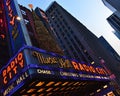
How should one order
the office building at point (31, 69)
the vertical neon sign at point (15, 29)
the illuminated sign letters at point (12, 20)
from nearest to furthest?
the office building at point (31, 69) < the vertical neon sign at point (15, 29) < the illuminated sign letters at point (12, 20)

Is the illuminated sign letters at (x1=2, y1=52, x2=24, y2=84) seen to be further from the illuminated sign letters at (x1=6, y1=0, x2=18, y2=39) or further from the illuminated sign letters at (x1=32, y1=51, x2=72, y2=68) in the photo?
the illuminated sign letters at (x1=6, y1=0, x2=18, y2=39)

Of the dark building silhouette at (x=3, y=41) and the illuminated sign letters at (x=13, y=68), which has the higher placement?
the dark building silhouette at (x=3, y=41)

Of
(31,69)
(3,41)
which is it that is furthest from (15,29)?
(3,41)

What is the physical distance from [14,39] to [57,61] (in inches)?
202

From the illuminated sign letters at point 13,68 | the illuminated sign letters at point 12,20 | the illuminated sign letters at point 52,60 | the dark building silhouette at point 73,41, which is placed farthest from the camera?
the dark building silhouette at point 73,41

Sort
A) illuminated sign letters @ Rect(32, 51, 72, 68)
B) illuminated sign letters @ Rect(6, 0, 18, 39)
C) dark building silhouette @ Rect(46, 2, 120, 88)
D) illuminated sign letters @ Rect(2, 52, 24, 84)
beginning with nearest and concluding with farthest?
illuminated sign letters @ Rect(2, 52, 24, 84) → illuminated sign letters @ Rect(32, 51, 72, 68) → illuminated sign letters @ Rect(6, 0, 18, 39) → dark building silhouette @ Rect(46, 2, 120, 88)

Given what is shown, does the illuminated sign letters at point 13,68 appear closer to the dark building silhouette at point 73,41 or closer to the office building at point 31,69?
the office building at point 31,69

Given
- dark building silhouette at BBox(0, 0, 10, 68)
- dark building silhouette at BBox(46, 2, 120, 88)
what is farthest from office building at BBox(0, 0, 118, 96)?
dark building silhouette at BBox(46, 2, 120, 88)

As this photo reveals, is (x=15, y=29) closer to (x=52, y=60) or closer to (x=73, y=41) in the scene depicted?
(x=52, y=60)

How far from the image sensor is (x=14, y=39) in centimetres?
1936

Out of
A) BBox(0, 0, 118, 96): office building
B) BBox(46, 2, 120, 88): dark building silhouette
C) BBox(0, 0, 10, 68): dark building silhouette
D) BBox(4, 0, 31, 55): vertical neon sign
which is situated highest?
BBox(46, 2, 120, 88): dark building silhouette

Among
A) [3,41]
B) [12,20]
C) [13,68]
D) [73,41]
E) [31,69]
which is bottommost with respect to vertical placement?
[31,69]

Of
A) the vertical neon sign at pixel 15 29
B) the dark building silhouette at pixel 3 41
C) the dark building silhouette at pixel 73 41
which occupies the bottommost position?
the vertical neon sign at pixel 15 29

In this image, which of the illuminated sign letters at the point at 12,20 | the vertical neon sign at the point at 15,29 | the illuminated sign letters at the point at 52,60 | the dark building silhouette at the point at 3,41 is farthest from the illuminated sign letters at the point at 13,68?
the dark building silhouette at the point at 3,41
